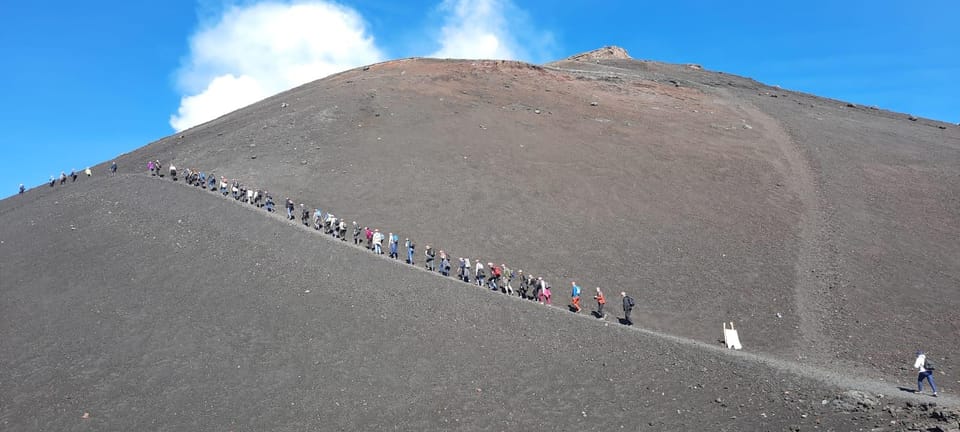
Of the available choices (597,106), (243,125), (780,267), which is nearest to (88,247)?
(243,125)

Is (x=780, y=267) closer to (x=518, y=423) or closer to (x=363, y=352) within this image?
(x=518, y=423)

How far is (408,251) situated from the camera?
916 inches

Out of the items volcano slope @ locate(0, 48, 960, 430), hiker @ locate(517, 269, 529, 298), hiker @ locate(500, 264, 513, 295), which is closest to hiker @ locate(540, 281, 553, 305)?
hiker @ locate(517, 269, 529, 298)

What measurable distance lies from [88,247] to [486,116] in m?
25.0

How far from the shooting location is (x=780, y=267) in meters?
25.3

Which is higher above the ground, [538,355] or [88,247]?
[88,247]

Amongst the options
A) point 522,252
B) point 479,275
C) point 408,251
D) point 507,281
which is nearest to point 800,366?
point 507,281

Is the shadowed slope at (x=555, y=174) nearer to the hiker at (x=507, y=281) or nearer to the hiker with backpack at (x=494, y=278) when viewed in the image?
the hiker at (x=507, y=281)

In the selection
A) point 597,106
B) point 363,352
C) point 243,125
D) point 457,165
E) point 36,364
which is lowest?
point 36,364

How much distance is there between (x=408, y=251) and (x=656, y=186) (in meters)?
15.9

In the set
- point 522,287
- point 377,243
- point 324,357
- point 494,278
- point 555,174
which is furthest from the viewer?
point 555,174

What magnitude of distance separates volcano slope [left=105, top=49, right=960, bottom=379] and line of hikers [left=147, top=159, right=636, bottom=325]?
116 cm

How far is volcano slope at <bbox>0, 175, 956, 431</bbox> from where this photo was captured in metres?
14.1

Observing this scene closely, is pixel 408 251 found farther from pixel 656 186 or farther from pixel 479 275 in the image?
pixel 656 186
